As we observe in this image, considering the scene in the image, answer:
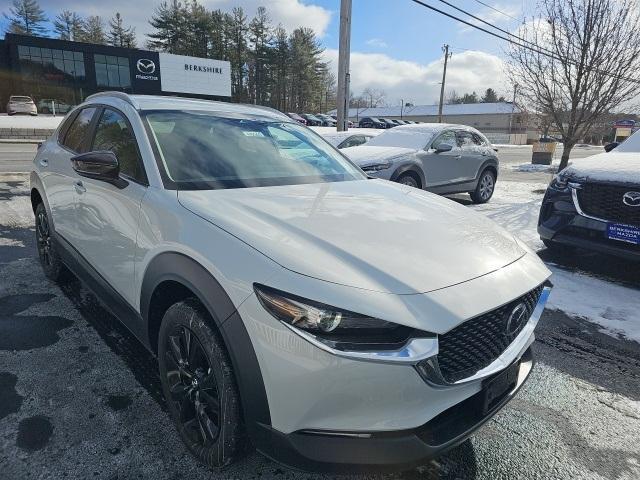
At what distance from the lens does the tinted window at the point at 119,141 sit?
2.53 metres

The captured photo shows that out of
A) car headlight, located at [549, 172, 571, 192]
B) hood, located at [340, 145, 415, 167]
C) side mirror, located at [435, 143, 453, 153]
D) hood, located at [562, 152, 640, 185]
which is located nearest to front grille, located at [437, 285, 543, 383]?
hood, located at [562, 152, 640, 185]

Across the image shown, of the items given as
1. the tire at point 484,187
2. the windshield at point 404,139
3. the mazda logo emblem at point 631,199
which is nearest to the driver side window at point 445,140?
the windshield at point 404,139

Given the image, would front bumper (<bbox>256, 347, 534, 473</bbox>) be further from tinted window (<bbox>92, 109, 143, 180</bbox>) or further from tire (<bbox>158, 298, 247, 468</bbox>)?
tinted window (<bbox>92, 109, 143, 180</bbox>)

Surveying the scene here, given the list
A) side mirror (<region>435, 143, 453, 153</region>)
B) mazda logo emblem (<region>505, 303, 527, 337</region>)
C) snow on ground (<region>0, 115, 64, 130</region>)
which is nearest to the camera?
mazda logo emblem (<region>505, 303, 527, 337</region>)

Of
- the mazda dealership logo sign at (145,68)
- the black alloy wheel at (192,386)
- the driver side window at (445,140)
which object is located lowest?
the black alloy wheel at (192,386)

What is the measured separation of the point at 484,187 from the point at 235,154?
26.3 feet

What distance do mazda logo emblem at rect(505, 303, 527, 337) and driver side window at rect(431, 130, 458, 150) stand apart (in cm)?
683

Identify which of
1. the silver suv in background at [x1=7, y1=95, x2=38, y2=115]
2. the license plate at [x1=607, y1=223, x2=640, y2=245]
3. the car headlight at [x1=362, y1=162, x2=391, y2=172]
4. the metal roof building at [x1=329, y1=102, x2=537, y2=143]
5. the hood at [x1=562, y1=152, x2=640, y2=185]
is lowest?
the license plate at [x1=607, y1=223, x2=640, y2=245]

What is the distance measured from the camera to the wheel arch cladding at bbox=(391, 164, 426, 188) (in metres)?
7.65

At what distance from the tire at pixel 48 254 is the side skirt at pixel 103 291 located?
0.27 meters

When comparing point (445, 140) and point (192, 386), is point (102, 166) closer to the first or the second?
point (192, 386)

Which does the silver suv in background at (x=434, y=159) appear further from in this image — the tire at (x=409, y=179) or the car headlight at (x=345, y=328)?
the car headlight at (x=345, y=328)

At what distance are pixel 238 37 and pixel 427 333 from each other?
7208 centimetres

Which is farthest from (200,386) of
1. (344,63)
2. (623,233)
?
(344,63)
